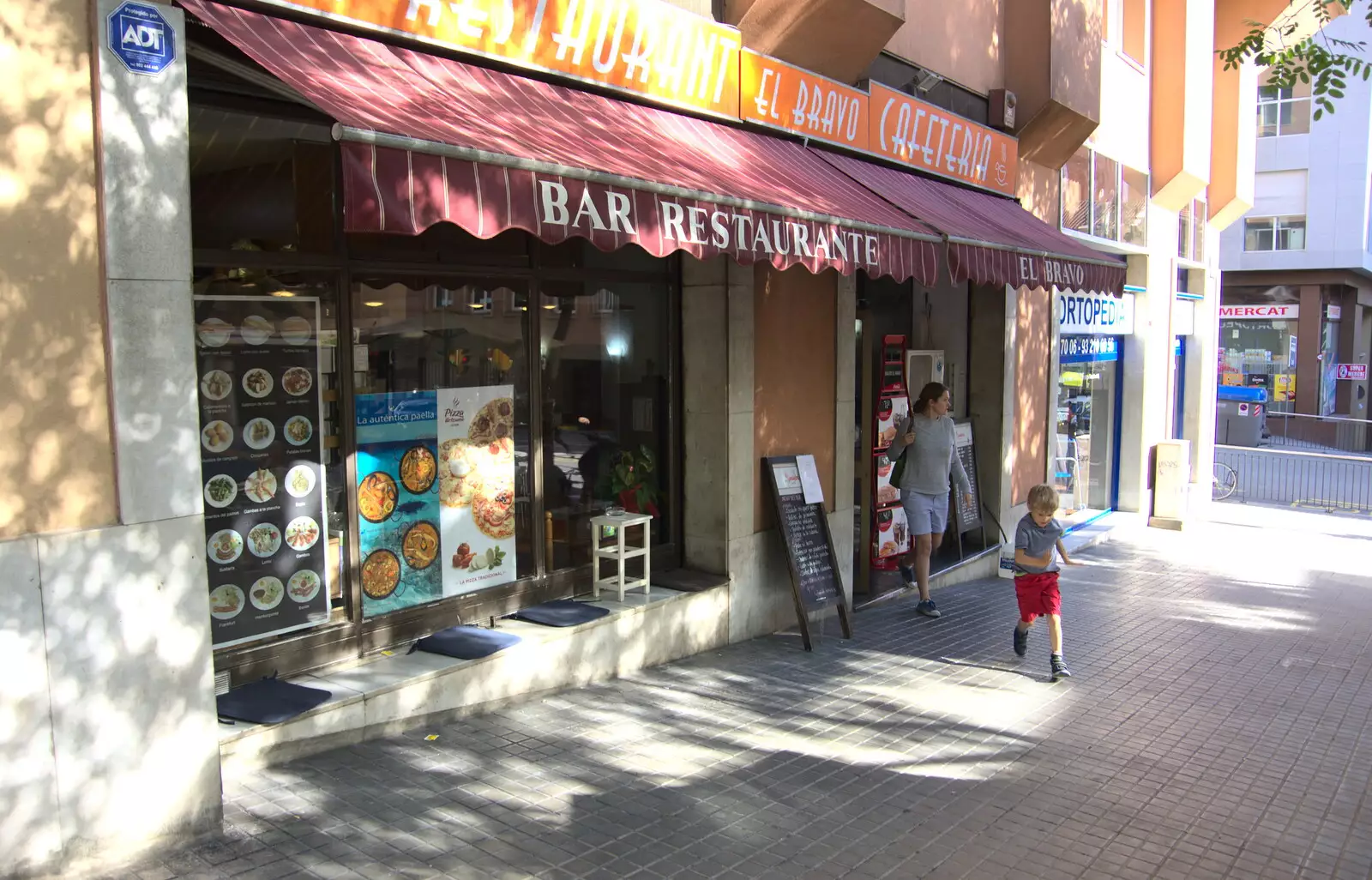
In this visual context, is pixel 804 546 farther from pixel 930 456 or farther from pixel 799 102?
pixel 799 102

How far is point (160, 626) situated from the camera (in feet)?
13.6

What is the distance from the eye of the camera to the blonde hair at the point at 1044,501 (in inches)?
287

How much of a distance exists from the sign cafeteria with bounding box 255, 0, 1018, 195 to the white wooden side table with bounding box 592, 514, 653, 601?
9.27 ft

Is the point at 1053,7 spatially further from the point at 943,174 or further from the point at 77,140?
the point at 77,140

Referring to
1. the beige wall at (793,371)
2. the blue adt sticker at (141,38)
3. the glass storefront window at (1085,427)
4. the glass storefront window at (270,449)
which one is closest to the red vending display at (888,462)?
the beige wall at (793,371)

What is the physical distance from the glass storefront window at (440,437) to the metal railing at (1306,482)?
52.9ft

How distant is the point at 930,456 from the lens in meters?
9.12

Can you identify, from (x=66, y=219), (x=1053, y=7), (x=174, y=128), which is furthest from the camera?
(x=1053, y=7)

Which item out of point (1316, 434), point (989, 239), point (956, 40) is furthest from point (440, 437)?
point (1316, 434)

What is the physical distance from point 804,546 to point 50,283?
556cm

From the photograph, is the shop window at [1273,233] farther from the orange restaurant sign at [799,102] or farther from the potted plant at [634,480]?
the potted plant at [634,480]

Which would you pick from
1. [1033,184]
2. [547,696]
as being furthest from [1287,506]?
[547,696]

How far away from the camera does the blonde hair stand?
7289 mm

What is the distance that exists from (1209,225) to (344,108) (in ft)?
61.8
